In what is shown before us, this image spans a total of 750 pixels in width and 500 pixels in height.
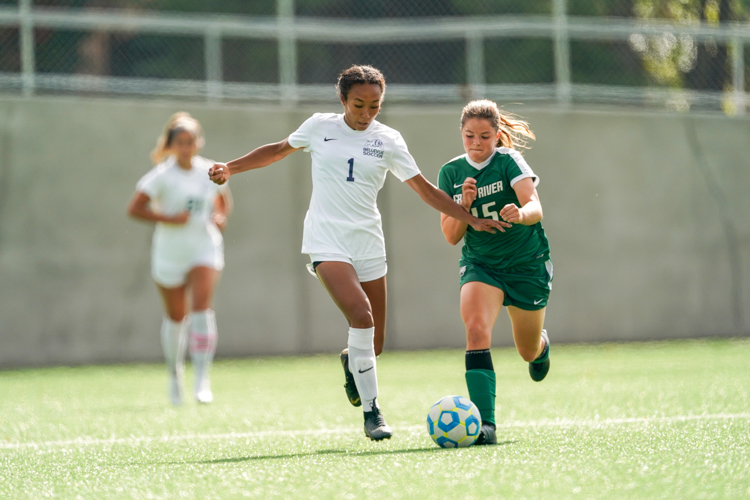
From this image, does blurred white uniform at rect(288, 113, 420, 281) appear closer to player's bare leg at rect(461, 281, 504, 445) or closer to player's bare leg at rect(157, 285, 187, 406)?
player's bare leg at rect(461, 281, 504, 445)

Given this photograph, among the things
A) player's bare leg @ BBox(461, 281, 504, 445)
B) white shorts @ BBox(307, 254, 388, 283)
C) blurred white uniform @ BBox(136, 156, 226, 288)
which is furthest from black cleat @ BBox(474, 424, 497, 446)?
blurred white uniform @ BBox(136, 156, 226, 288)

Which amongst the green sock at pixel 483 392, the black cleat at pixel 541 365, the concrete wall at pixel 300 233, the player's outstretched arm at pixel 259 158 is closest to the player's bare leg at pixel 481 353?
the green sock at pixel 483 392

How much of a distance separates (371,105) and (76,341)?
303 inches

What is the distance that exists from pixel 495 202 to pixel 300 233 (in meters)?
7.33

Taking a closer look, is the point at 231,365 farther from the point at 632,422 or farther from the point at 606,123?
the point at 632,422

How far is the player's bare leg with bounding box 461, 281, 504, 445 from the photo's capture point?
489 cm

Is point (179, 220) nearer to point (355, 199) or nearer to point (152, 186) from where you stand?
point (152, 186)

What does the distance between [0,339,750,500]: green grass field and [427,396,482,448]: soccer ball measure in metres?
0.08

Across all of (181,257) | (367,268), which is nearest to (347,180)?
(367,268)

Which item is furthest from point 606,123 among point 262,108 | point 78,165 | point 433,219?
point 78,165

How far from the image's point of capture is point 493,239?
17.8 ft

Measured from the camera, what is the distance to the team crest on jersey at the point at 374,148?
533cm

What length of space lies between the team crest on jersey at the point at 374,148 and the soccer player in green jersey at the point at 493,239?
17.0 inches

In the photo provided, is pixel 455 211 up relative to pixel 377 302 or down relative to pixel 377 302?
up
